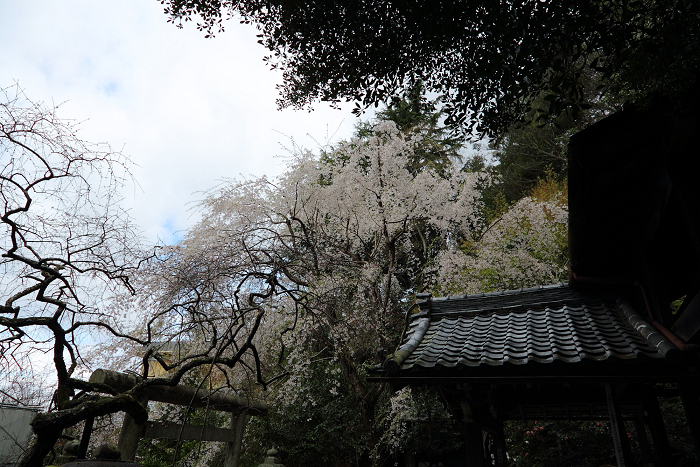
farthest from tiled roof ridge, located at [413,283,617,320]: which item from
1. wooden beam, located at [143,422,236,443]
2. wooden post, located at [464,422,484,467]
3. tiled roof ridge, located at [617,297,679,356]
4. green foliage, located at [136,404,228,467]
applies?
green foliage, located at [136,404,228,467]

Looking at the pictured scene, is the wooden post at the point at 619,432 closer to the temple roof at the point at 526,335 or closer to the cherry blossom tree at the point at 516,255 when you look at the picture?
the temple roof at the point at 526,335

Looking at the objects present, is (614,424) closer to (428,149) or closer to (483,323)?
(483,323)

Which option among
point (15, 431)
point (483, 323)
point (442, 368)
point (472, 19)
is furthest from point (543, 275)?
point (15, 431)

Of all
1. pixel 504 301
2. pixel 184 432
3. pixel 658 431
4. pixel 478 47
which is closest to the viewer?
pixel 478 47

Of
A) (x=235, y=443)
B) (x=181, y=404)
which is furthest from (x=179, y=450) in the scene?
(x=181, y=404)

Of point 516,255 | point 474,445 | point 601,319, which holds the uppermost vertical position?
point 516,255

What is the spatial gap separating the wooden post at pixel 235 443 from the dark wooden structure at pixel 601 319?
4.45 m

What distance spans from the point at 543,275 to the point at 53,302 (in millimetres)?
9057

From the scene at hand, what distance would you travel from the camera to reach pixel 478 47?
2.85 m

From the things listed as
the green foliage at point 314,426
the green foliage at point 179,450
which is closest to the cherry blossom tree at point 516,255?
the green foliage at point 314,426

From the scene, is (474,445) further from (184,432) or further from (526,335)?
(184,432)

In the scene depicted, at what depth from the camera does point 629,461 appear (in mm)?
2980

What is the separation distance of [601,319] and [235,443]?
20.5 feet

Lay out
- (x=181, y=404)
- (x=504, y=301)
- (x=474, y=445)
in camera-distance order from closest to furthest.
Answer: (x=474, y=445) → (x=504, y=301) → (x=181, y=404)
